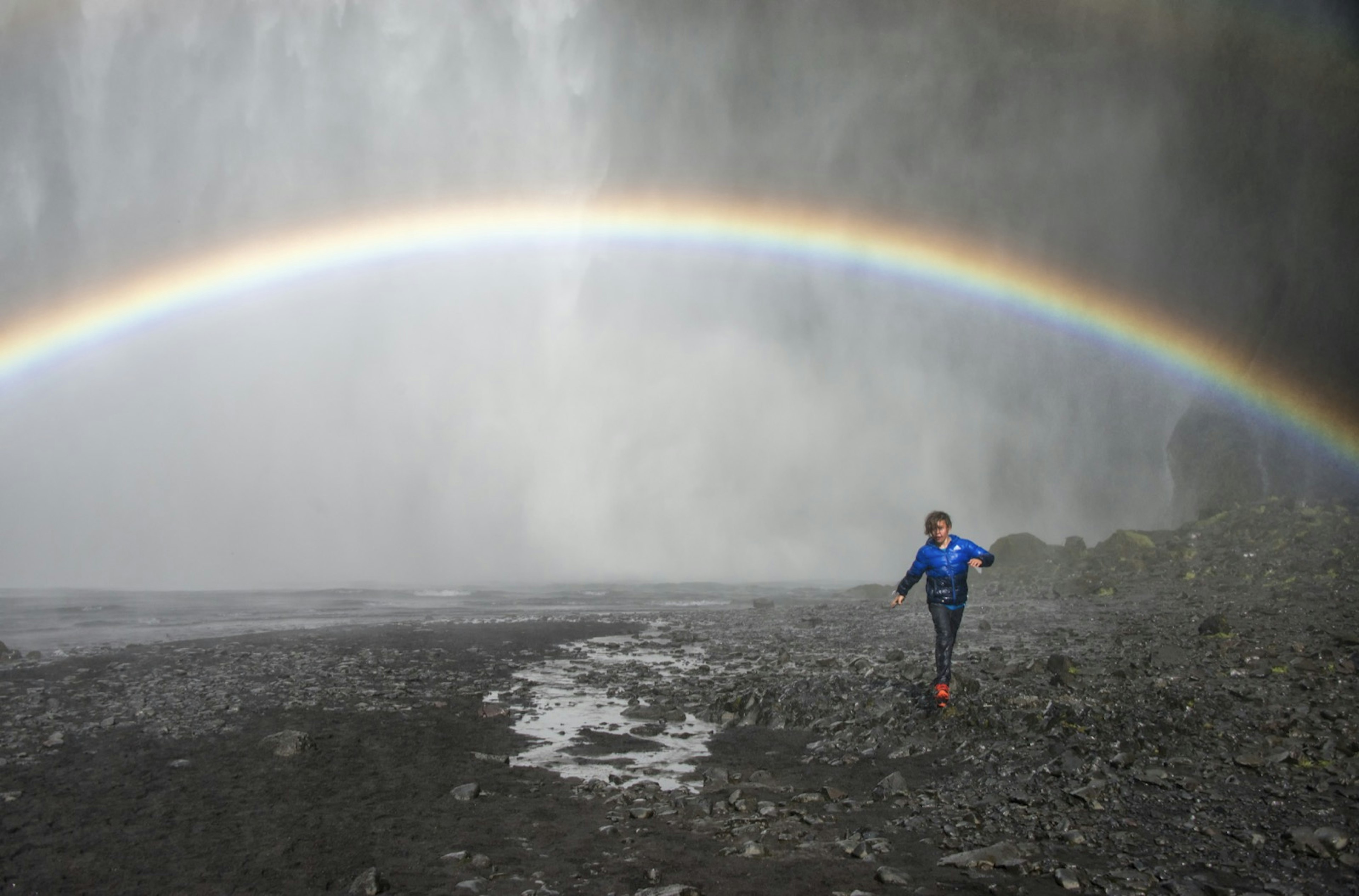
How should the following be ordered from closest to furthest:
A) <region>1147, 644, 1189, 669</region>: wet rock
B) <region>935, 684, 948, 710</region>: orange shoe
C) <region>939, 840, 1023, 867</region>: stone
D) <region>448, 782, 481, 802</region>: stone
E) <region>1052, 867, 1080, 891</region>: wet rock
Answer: <region>1052, 867, 1080, 891</region>: wet rock
<region>939, 840, 1023, 867</region>: stone
<region>448, 782, 481, 802</region>: stone
<region>935, 684, 948, 710</region>: orange shoe
<region>1147, 644, 1189, 669</region>: wet rock

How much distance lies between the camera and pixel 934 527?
1142 cm

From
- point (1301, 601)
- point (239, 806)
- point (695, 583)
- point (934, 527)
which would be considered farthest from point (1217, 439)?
point (695, 583)

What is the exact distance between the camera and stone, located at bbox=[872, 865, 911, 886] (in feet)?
20.3

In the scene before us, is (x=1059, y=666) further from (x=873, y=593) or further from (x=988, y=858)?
(x=873, y=593)

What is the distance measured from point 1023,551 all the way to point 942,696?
107ft

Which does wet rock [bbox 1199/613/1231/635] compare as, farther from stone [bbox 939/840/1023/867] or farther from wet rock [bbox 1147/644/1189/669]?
stone [bbox 939/840/1023/867]

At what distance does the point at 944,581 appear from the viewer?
37.1 ft

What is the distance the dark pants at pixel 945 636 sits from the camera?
11.2 metres

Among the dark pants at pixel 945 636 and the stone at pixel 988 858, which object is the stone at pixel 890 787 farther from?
the dark pants at pixel 945 636

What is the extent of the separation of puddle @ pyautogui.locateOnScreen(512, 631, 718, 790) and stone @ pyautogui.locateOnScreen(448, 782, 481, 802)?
3.94 ft

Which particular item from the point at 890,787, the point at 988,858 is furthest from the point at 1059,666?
the point at 988,858

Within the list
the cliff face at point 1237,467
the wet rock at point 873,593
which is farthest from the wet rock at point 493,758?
the wet rock at point 873,593

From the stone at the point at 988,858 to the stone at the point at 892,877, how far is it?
44 centimetres

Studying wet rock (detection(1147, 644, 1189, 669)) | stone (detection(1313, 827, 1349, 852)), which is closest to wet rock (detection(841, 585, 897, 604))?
wet rock (detection(1147, 644, 1189, 669))
